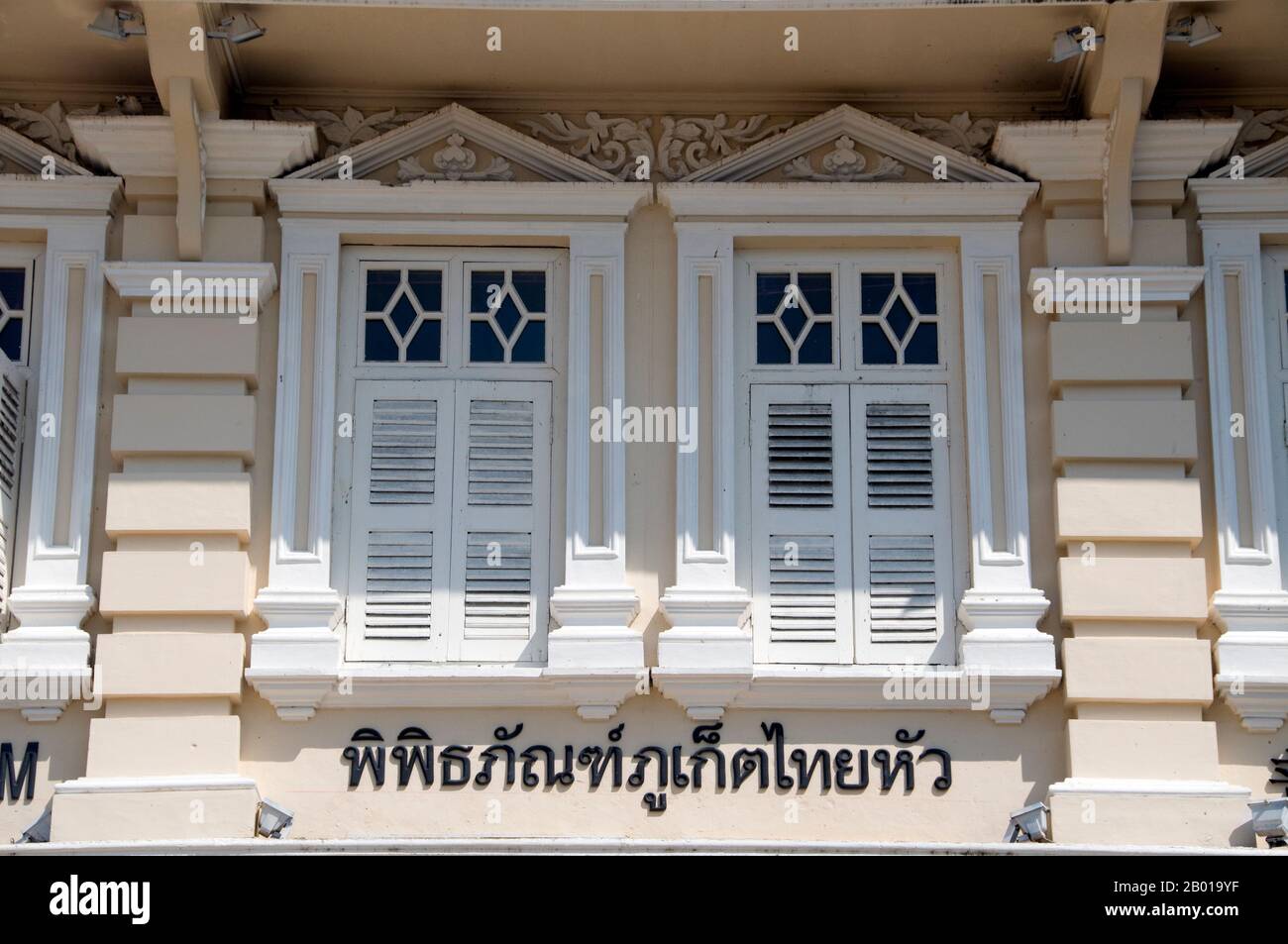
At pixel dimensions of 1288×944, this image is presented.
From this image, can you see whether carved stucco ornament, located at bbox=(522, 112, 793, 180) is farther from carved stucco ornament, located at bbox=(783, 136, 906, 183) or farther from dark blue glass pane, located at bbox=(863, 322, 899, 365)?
dark blue glass pane, located at bbox=(863, 322, 899, 365)

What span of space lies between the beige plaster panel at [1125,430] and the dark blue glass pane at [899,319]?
2.90 feet

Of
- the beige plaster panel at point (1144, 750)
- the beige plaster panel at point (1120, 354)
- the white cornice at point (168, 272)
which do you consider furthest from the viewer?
the white cornice at point (168, 272)

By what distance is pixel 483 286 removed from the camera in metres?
11.1

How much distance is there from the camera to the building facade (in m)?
10.2

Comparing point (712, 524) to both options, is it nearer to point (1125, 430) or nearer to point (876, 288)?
point (876, 288)

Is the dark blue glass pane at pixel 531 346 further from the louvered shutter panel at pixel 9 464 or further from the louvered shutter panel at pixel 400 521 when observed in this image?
the louvered shutter panel at pixel 9 464

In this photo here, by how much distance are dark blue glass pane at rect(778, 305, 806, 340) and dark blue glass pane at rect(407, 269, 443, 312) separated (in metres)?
1.71

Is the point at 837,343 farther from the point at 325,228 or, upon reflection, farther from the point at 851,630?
the point at 325,228

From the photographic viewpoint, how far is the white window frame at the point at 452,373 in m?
10.6

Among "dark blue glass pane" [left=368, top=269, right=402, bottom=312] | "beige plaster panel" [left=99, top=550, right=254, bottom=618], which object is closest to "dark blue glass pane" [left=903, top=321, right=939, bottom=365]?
"dark blue glass pane" [left=368, top=269, right=402, bottom=312]

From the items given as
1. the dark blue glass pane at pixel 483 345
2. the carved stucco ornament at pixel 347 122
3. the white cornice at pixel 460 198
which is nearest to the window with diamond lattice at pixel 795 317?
the white cornice at pixel 460 198
